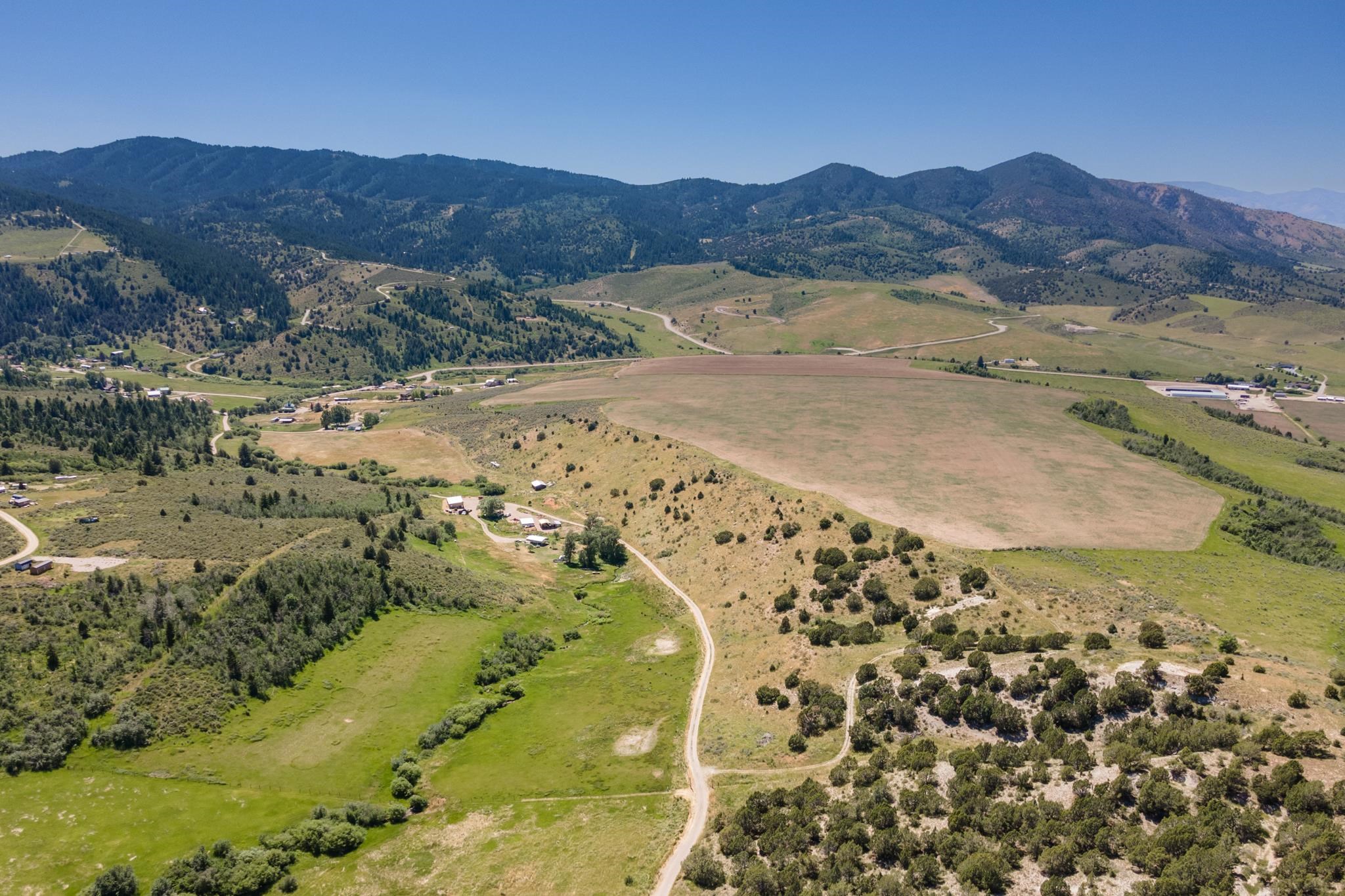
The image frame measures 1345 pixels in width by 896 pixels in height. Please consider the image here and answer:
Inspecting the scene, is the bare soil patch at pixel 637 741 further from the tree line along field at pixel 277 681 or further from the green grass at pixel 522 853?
the green grass at pixel 522 853

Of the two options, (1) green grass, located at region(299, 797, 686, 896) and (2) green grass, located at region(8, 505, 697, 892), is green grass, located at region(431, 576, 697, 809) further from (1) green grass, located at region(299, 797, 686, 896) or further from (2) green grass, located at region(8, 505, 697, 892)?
(1) green grass, located at region(299, 797, 686, 896)

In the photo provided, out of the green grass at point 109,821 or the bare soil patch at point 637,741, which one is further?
the bare soil patch at point 637,741

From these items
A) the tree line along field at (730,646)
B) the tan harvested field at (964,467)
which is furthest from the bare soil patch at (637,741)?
the tan harvested field at (964,467)

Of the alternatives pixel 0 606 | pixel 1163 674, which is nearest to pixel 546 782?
pixel 1163 674

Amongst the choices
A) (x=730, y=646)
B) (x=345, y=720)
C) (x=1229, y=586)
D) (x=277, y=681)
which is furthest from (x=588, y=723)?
(x=1229, y=586)

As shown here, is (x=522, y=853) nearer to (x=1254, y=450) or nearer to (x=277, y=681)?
(x=277, y=681)

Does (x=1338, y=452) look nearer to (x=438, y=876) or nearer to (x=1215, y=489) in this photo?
(x=1215, y=489)
